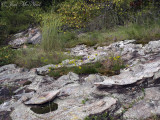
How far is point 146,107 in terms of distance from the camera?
7.38ft

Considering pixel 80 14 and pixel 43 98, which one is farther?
pixel 80 14

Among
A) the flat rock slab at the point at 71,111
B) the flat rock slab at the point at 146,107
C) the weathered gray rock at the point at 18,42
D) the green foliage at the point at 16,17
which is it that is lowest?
the weathered gray rock at the point at 18,42

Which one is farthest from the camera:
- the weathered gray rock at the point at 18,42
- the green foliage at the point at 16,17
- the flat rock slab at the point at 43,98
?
the green foliage at the point at 16,17

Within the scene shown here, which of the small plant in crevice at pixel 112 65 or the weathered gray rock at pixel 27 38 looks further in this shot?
the weathered gray rock at pixel 27 38

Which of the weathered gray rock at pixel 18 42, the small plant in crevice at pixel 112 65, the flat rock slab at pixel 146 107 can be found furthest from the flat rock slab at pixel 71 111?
the weathered gray rock at pixel 18 42

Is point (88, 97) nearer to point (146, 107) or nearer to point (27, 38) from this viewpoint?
point (146, 107)

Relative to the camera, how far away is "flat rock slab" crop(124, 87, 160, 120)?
213cm

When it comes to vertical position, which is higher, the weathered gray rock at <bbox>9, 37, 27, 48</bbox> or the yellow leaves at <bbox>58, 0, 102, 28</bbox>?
the yellow leaves at <bbox>58, 0, 102, 28</bbox>

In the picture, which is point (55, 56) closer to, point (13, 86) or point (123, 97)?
point (13, 86)

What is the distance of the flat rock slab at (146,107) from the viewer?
213cm

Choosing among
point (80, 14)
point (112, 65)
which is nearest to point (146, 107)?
point (112, 65)

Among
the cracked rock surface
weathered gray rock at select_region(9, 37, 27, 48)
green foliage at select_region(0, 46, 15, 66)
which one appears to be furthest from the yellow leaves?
the cracked rock surface

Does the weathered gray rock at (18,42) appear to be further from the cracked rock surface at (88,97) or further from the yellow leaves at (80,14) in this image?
the cracked rock surface at (88,97)

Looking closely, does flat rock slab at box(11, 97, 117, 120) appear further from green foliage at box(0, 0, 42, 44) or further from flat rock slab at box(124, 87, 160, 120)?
green foliage at box(0, 0, 42, 44)
